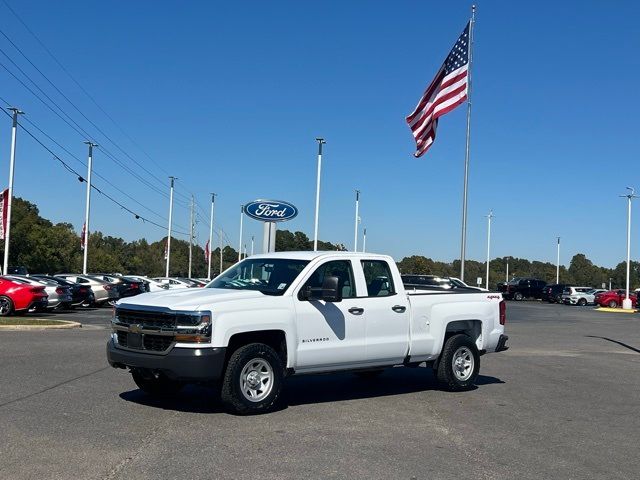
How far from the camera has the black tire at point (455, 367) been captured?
10.5 meters

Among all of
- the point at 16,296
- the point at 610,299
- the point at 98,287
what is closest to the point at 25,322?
the point at 16,296

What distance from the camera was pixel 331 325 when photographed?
9.11 metres

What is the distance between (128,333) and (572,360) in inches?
423

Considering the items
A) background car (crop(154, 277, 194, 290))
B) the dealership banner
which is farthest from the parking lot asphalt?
background car (crop(154, 277, 194, 290))

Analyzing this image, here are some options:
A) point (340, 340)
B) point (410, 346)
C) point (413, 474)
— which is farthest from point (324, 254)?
point (413, 474)

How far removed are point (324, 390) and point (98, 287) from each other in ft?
79.5

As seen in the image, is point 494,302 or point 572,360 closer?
point 494,302

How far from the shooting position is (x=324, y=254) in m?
9.62

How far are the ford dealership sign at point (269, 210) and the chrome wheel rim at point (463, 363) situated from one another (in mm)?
18398

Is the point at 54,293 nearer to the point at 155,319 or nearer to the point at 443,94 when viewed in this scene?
the point at 443,94

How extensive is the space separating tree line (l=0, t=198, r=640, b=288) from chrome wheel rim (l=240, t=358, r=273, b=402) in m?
63.5

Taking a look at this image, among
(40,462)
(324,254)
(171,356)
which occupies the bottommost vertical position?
(40,462)

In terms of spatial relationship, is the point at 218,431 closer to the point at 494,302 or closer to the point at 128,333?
the point at 128,333

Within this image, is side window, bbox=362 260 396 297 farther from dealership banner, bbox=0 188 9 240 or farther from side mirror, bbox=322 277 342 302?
dealership banner, bbox=0 188 9 240
